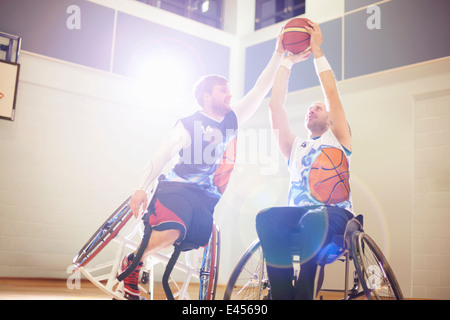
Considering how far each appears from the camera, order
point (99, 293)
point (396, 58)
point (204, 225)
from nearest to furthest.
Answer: point (204, 225) → point (99, 293) → point (396, 58)

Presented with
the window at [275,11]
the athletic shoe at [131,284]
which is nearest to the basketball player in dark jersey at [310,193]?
the athletic shoe at [131,284]

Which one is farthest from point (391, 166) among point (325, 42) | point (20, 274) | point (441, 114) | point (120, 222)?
point (20, 274)

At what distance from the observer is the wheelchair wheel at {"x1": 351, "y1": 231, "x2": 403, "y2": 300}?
1.74 metres

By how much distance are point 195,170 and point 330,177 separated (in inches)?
27.9

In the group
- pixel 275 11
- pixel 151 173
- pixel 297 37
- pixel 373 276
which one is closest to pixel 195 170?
pixel 151 173

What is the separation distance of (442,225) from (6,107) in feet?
12.8

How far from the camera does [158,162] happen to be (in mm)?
2412

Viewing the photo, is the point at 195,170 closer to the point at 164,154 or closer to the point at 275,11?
the point at 164,154

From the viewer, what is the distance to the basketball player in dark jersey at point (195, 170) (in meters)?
2.34

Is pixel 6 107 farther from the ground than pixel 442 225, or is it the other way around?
pixel 6 107

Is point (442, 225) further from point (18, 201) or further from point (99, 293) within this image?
point (18, 201)

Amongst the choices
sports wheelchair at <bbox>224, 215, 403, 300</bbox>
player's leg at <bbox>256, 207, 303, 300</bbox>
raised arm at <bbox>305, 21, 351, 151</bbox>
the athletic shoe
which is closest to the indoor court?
the athletic shoe

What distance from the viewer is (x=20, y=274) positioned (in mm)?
4277

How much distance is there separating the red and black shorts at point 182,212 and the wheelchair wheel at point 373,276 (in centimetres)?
82
